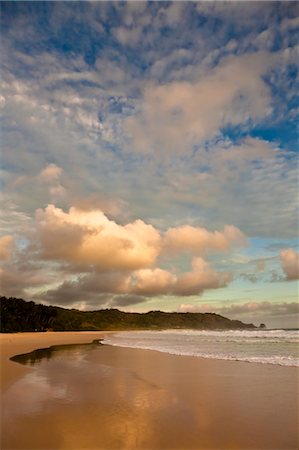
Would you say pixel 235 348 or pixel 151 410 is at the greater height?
pixel 235 348

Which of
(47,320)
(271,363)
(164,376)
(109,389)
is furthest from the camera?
(47,320)

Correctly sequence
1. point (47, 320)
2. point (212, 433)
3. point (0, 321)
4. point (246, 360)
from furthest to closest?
1. point (47, 320)
2. point (0, 321)
3. point (246, 360)
4. point (212, 433)

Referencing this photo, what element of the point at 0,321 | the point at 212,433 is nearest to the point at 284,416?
the point at 212,433

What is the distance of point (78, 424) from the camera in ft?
28.9

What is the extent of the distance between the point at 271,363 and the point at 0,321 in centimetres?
8419

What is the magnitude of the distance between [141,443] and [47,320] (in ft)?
374

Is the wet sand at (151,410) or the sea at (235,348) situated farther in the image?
the sea at (235,348)

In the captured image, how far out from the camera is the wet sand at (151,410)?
7766 millimetres

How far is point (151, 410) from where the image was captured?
10.2 m

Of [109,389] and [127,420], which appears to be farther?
[109,389]

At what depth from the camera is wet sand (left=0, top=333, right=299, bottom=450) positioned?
25.5 feet

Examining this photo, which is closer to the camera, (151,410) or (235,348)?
(151,410)

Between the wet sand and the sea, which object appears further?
the sea

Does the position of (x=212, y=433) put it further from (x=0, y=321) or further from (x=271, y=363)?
(x=0, y=321)
